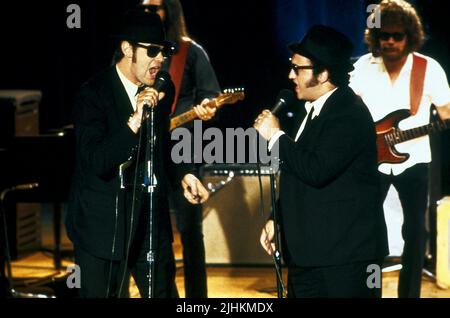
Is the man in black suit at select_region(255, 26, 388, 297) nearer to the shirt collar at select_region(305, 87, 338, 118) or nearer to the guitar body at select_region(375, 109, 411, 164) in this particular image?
the shirt collar at select_region(305, 87, 338, 118)

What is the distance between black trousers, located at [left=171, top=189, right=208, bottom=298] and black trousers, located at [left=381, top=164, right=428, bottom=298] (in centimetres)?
127

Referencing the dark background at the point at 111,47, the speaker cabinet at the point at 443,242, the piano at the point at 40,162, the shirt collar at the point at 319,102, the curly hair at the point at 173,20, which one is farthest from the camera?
the dark background at the point at 111,47

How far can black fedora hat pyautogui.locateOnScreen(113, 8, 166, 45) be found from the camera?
13.9 feet

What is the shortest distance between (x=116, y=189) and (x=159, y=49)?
706 mm

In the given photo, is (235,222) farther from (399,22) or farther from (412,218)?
(399,22)

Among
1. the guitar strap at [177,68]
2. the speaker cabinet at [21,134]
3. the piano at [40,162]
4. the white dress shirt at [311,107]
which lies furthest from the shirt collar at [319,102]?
the speaker cabinet at [21,134]

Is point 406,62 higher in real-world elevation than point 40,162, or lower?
higher

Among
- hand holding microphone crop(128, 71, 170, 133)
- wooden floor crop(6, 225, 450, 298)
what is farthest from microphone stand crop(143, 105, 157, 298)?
wooden floor crop(6, 225, 450, 298)

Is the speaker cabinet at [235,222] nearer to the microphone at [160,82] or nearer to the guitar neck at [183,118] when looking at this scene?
the guitar neck at [183,118]

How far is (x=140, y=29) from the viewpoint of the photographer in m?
4.29

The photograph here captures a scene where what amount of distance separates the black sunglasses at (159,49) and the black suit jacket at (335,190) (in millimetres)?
684

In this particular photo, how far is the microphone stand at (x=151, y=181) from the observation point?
3904 mm

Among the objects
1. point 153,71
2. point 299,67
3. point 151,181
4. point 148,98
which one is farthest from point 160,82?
point 299,67
